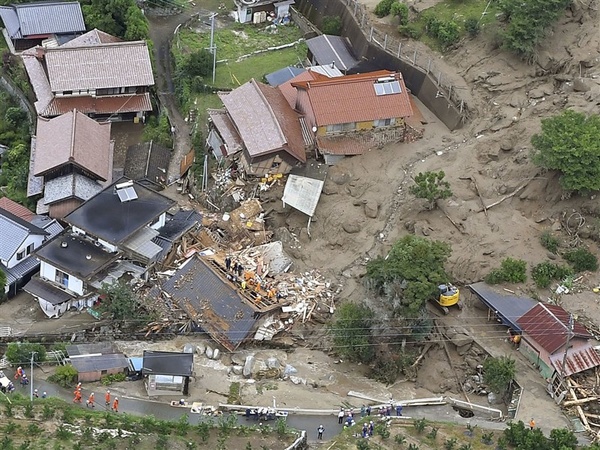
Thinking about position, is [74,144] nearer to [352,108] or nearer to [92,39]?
[92,39]

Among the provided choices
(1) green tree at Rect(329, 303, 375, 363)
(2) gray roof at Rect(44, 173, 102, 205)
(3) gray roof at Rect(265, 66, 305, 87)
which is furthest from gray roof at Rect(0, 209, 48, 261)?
(3) gray roof at Rect(265, 66, 305, 87)

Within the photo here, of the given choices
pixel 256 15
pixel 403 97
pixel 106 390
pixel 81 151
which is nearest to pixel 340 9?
pixel 256 15

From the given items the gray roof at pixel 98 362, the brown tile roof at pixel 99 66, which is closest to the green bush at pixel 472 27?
the brown tile roof at pixel 99 66

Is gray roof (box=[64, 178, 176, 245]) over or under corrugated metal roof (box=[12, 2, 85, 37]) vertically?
over

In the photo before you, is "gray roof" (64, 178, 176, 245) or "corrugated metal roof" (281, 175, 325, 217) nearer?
"gray roof" (64, 178, 176, 245)

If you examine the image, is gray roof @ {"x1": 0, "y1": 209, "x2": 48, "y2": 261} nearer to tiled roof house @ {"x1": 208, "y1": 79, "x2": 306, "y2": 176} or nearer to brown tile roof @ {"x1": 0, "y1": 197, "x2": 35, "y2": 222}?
brown tile roof @ {"x1": 0, "y1": 197, "x2": 35, "y2": 222}

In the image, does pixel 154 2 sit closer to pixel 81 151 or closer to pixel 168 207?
pixel 81 151

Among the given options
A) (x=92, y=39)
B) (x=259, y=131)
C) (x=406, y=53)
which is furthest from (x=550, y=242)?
(x=92, y=39)
